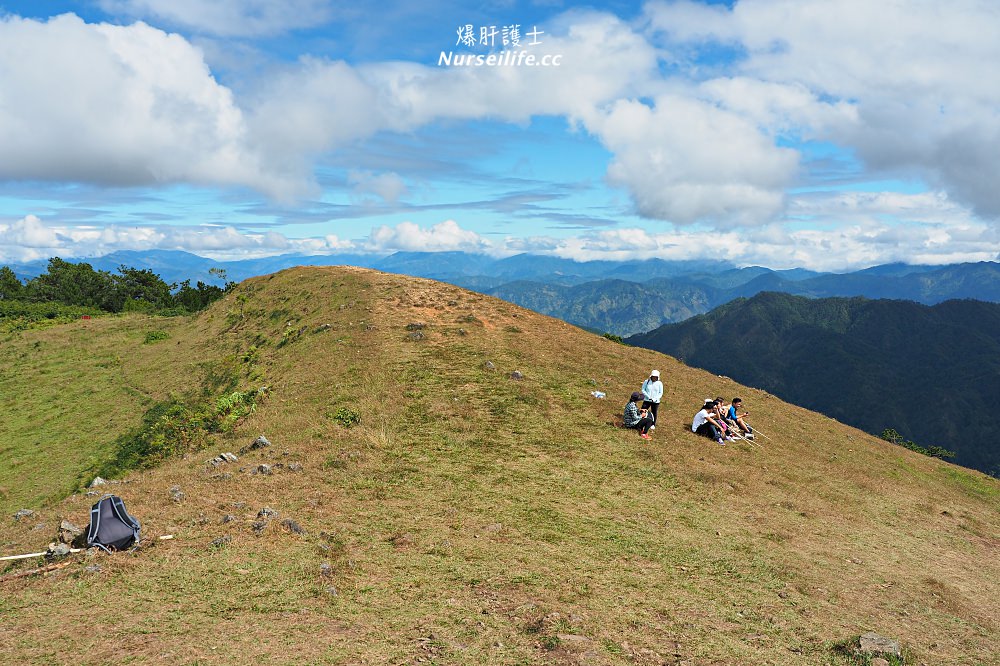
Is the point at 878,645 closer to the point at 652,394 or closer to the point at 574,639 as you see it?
the point at 574,639

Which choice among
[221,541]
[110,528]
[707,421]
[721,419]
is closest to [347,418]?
[221,541]

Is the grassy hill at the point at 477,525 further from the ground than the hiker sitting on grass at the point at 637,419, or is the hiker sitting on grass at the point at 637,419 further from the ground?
the hiker sitting on grass at the point at 637,419

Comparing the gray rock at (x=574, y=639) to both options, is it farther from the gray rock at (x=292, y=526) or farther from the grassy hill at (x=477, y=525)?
the gray rock at (x=292, y=526)

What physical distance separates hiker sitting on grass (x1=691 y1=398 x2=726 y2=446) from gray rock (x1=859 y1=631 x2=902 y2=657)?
12808 millimetres

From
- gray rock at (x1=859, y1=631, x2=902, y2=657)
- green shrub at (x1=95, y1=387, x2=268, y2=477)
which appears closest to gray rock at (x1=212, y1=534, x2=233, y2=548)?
green shrub at (x1=95, y1=387, x2=268, y2=477)

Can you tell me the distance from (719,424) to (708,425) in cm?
50

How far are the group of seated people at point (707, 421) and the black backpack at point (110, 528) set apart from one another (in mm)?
18117

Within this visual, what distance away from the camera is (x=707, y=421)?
23594 millimetres

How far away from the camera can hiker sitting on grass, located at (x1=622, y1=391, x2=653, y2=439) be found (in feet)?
73.7

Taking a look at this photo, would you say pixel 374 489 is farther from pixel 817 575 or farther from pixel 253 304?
pixel 253 304

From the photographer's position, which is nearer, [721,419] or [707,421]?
[707,421]

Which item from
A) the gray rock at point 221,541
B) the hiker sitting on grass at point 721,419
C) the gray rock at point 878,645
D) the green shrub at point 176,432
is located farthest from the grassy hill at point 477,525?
the hiker sitting on grass at point 721,419

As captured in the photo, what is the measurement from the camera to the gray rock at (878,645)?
33.6ft

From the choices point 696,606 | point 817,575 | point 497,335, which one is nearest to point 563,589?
point 696,606
